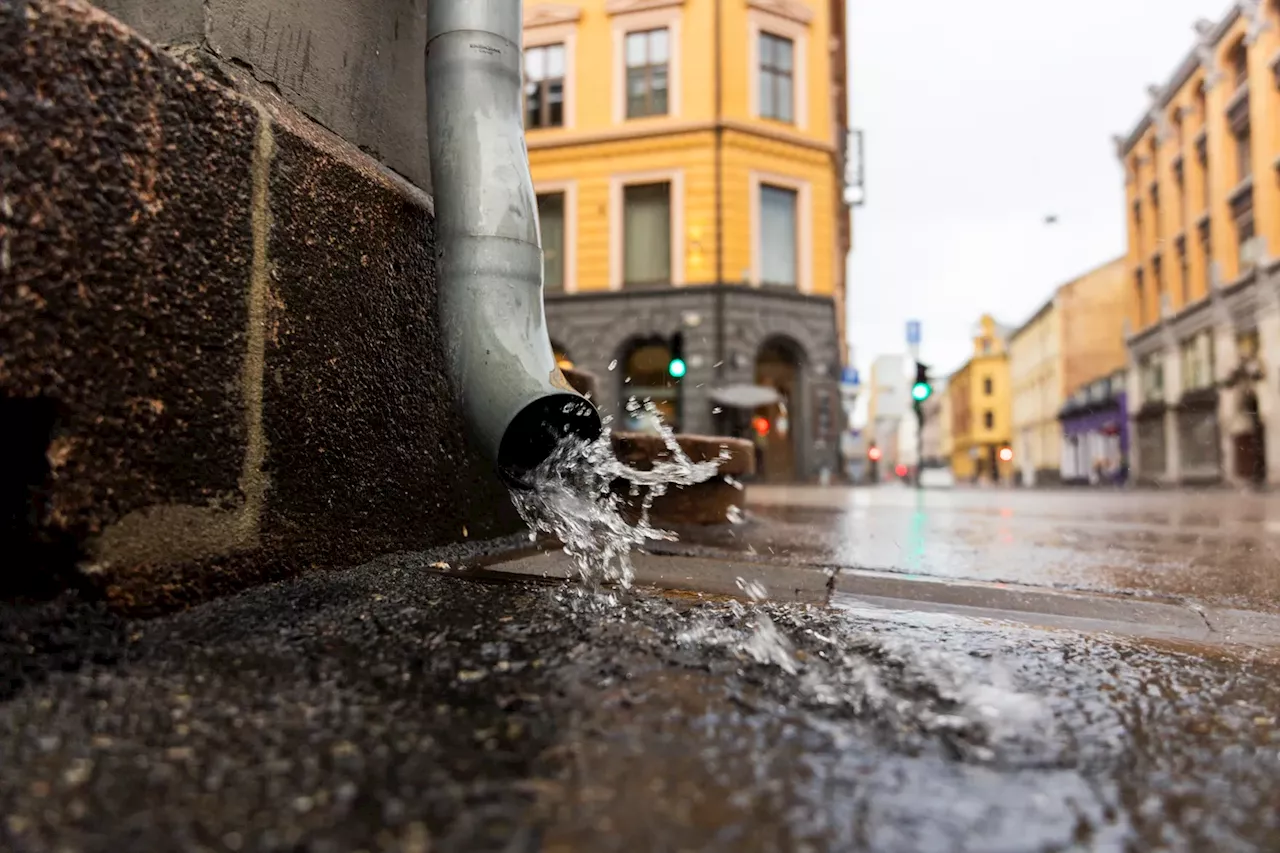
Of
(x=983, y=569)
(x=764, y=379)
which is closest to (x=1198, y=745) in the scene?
(x=983, y=569)

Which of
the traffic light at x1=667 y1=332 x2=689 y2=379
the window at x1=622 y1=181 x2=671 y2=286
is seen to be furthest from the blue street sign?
the traffic light at x1=667 y1=332 x2=689 y2=379

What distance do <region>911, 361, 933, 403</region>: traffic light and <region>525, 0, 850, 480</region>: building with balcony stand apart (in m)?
2.25

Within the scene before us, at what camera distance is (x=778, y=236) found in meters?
19.9

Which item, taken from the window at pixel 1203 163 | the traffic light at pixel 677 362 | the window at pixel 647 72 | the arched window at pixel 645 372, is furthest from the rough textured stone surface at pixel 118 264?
the window at pixel 1203 163

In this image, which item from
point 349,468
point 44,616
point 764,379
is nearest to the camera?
point 44,616

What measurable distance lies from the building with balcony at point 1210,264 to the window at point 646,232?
17.4m

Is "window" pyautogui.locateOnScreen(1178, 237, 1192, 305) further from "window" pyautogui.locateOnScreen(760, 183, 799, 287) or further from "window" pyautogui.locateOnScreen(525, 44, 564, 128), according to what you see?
"window" pyautogui.locateOnScreen(525, 44, 564, 128)

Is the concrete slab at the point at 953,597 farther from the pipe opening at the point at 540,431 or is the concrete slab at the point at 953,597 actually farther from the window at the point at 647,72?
the window at the point at 647,72

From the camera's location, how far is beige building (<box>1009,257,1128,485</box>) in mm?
40656

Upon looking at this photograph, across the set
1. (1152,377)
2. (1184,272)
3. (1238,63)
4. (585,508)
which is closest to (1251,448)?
(1152,377)

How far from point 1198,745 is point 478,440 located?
1756 mm

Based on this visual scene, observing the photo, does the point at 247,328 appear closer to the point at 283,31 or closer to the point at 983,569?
the point at 283,31

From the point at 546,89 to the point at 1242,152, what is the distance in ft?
73.2

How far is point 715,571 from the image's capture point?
8.89 ft
